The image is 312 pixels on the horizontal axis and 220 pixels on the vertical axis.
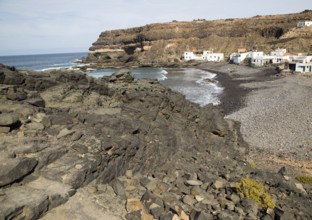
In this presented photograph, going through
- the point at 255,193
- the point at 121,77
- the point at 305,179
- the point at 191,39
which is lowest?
the point at 305,179

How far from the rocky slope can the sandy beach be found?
489 centimetres

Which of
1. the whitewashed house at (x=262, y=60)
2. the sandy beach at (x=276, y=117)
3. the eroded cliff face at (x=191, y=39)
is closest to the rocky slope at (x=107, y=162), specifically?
the sandy beach at (x=276, y=117)

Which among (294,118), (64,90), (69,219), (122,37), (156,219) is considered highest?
(122,37)

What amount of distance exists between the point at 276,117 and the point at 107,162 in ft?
86.3

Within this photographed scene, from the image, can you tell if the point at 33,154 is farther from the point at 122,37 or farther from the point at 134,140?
the point at 122,37

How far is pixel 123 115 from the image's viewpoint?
13273 millimetres

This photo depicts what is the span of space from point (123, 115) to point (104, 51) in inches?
5132

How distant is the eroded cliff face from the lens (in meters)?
113

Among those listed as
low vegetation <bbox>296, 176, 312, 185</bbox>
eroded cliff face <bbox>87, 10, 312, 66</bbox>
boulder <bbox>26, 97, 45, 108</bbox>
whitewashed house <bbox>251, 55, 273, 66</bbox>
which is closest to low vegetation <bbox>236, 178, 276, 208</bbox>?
low vegetation <bbox>296, 176, 312, 185</bbox>

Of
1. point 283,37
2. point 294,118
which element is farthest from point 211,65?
point 294,118

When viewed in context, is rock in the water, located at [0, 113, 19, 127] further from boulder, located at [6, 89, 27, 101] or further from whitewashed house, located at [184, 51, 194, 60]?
whitewashed house, located at [184, 51, 194, 60]

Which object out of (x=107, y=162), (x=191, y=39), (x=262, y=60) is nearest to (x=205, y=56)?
(x=191, y=39)

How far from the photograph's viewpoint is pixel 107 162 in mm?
9672

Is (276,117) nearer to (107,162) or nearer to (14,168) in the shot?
(107,162)
